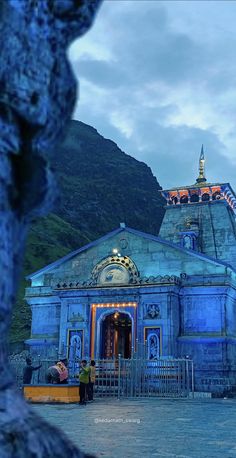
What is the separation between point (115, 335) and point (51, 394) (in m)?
12.9

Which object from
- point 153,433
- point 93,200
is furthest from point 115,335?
point 93,200

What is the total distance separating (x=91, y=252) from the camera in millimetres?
31750

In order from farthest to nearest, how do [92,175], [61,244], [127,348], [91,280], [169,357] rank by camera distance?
[92,175] < [61,244] < [127,348] < [91,280] < [169,357]

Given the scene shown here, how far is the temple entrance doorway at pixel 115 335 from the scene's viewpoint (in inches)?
Answer: 1177

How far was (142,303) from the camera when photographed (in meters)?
28.4

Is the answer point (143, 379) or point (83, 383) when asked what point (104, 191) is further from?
point (83, 383)

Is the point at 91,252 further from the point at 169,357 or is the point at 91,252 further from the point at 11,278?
the point at 11,278

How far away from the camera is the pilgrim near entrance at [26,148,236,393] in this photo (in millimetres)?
27406

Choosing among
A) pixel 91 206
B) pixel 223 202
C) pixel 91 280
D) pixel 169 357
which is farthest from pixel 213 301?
pixel 91 206

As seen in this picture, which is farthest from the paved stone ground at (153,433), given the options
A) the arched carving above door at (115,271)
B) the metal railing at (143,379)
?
the arched carving above door at (115,271)

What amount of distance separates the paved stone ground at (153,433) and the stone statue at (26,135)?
15.2ft

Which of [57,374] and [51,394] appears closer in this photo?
[51,394]

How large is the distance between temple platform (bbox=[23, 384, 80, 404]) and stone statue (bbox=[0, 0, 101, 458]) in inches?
674

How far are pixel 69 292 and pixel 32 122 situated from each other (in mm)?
27448
